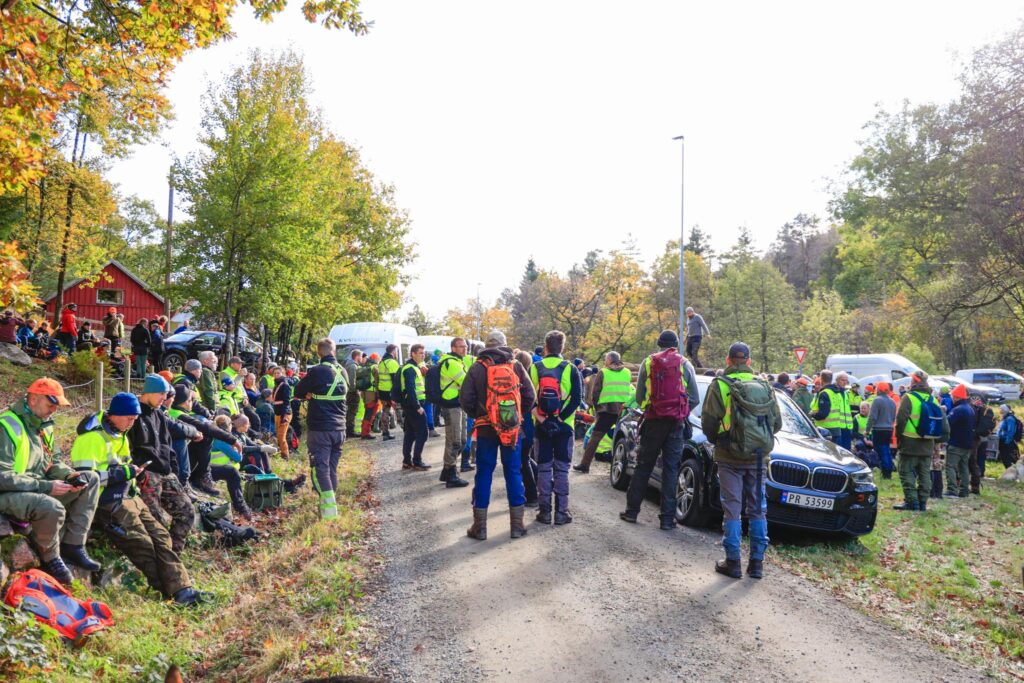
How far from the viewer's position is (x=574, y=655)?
4.68 metres

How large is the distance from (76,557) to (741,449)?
5.68 metres

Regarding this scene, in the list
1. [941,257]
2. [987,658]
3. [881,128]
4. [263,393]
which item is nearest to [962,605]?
[987,658]

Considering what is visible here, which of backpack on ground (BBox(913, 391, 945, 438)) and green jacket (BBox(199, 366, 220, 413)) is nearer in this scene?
backpack on ground (BBox(913, 391, 945, 438))

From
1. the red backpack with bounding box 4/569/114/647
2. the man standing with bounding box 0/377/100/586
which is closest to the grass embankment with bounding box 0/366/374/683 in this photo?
the red backpack with bounding box 4/569/114/647

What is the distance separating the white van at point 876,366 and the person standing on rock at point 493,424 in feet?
93.6

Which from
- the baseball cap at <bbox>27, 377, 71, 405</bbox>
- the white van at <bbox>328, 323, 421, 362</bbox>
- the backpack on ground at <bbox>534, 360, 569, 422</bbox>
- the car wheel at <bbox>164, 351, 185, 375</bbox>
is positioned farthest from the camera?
the car wheel at <bbox>164, 351, 185, 375</bbox>

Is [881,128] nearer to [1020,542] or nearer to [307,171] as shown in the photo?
[307,171]

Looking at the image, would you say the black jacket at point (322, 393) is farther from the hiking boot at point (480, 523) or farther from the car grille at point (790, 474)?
the car grille at point (790, 474)

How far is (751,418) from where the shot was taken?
6.47 m

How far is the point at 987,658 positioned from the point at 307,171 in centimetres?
1973

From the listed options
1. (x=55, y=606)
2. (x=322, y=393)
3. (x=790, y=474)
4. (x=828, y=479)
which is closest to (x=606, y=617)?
(x=790, y=474)

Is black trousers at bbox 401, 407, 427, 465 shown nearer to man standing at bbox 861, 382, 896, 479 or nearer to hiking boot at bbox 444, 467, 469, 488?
hiking boot at bbox 444, 467, 469, 488

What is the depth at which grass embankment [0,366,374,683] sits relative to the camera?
4.63 meters

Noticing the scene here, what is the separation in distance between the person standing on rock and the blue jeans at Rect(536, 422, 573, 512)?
2.20ft
